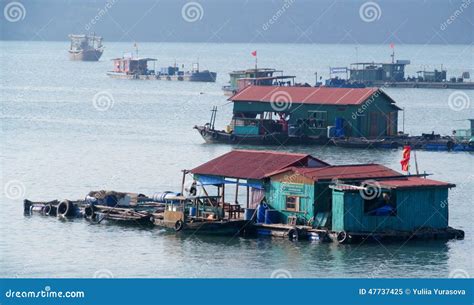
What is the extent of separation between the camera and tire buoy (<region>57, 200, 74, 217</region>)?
46.5 metres

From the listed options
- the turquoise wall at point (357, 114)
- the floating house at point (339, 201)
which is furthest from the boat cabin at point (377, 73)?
the floating house at point (339, 201)

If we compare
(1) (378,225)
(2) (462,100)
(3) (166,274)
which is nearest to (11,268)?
(3) (166,274)

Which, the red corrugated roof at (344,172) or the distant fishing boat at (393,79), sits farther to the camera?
the distant fishing boat at (393,79)

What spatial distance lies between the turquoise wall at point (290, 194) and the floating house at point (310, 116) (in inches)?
1114

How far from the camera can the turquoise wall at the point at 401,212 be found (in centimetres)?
4056

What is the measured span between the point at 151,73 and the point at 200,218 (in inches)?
4167

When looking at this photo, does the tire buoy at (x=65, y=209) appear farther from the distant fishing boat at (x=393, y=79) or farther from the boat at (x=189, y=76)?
the boat at (x=189, y=76)

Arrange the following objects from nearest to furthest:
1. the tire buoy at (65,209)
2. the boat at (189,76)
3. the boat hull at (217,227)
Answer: the boat hull at (217,227) → the tire buoy at (65,209) → the boat at (189,76)

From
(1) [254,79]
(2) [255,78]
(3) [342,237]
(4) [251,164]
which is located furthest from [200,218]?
(2) [255,78]

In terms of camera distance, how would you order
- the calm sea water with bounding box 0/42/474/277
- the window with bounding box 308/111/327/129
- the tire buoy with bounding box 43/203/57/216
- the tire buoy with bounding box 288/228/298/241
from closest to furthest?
the calm sea water with bounding box 0/42/474/277 → the tire buoy with bounding box 288/228/298/241 → the tire buoy with bounding box 43/203/57/216 → the window with bounding box 308/111/327/129

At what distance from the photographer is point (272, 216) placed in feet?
139

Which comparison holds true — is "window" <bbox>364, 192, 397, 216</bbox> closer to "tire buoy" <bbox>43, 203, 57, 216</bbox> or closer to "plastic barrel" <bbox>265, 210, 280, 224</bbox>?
"plastic barrel" <bbox>265, 210, 280, 224</bbox>

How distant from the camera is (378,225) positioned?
41.0m

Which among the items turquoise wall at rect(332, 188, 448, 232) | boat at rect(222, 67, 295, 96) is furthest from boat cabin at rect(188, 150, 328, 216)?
boat at rect(222, 67, 295, 96)
